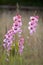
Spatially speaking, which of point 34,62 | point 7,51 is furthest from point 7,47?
point 34,62

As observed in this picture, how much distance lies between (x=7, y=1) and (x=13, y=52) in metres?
15.8

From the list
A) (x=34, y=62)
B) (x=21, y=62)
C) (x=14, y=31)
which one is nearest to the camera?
(x=14, y=31)

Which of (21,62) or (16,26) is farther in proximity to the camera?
(21,62)

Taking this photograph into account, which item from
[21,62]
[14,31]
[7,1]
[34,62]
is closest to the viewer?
[14,31]

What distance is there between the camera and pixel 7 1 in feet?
64.4

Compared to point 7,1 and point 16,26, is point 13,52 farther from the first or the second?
point 7,1

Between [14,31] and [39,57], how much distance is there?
1.07 m

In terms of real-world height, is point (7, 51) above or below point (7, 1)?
above

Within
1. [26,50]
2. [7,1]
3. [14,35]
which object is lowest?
[7,1]

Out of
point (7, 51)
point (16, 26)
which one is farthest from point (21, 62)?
point (16, 26)

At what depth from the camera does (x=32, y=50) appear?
4867 mm

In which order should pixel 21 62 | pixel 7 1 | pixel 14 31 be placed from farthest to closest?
pixel 7 1, pixel 21 62, pixel 14 31

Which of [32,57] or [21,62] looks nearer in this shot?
[21,62]

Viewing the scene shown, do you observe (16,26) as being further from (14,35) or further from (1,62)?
(1,62)
